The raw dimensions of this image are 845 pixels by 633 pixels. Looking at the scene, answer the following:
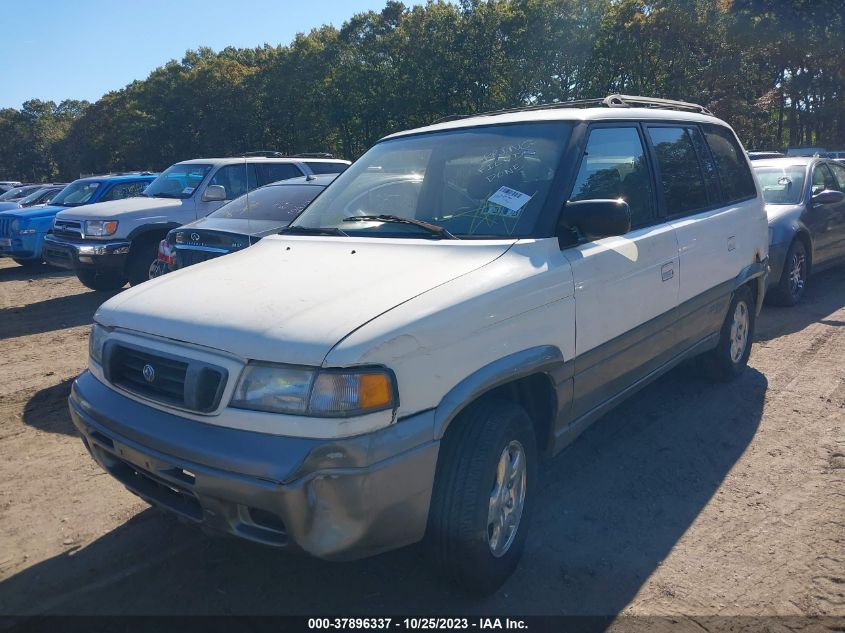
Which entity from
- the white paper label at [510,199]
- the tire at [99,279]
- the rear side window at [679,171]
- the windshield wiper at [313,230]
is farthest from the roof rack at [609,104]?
the tire at [99,279]

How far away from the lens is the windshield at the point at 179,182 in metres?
10.2

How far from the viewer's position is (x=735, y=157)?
5438 mm

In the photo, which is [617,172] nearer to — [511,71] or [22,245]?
[22,245]

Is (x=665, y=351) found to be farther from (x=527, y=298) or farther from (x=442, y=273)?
(x=442, y=273)

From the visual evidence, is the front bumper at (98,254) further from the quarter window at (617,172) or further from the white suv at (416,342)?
the quarter window at (617,172)

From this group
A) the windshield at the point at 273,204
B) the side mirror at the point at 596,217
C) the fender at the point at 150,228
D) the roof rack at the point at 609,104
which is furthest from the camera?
the fender at the point at 150,228

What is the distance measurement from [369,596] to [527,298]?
145 centimetres

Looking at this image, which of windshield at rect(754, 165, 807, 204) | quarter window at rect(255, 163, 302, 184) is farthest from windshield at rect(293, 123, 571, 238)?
quarter window at rect(255, 163, 302, 184)

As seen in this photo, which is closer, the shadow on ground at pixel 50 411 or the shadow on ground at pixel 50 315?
the shadow on ground at pixel 50 411

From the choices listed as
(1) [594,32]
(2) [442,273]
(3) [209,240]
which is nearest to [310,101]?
(1) [594,32]

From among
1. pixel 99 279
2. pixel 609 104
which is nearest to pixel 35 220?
pixel 99 279

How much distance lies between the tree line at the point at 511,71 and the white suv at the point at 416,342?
25530 mm

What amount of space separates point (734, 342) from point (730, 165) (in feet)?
4.53

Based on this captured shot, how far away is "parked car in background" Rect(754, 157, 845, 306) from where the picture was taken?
25.7 ft
